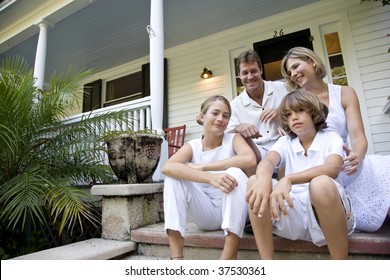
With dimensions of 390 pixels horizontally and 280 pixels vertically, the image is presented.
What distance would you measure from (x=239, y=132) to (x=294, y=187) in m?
0.47

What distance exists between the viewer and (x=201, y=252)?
1351 mm

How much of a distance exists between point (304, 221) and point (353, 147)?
20.8 inches

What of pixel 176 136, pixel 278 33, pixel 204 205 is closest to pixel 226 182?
pixel 204 205

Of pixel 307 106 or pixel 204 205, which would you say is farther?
pixel 204 205

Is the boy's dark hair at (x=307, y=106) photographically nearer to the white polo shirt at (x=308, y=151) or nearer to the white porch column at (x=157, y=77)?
the white polo shirt at (x=308, y=151)

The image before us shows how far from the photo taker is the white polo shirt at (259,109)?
5.41ft

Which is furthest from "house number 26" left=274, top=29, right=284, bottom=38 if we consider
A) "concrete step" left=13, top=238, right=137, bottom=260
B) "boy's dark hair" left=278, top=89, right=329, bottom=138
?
"concrete step" left=13, top=238, right=137, bottom=260

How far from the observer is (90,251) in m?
1.38

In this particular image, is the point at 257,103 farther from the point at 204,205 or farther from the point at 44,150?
the point at 44,150

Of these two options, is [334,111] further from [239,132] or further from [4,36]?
[4,36]

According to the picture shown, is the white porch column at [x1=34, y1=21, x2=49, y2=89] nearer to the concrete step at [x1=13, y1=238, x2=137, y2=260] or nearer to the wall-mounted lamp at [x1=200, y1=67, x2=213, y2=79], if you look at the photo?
the wall-mounted lamp at [x1=200, y1=67, x2=213, y2=79]

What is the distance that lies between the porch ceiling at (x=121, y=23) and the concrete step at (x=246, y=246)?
3304 mm

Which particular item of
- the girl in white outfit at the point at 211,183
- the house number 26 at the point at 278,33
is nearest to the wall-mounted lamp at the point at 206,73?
the house number 26 at the point at 278,33
